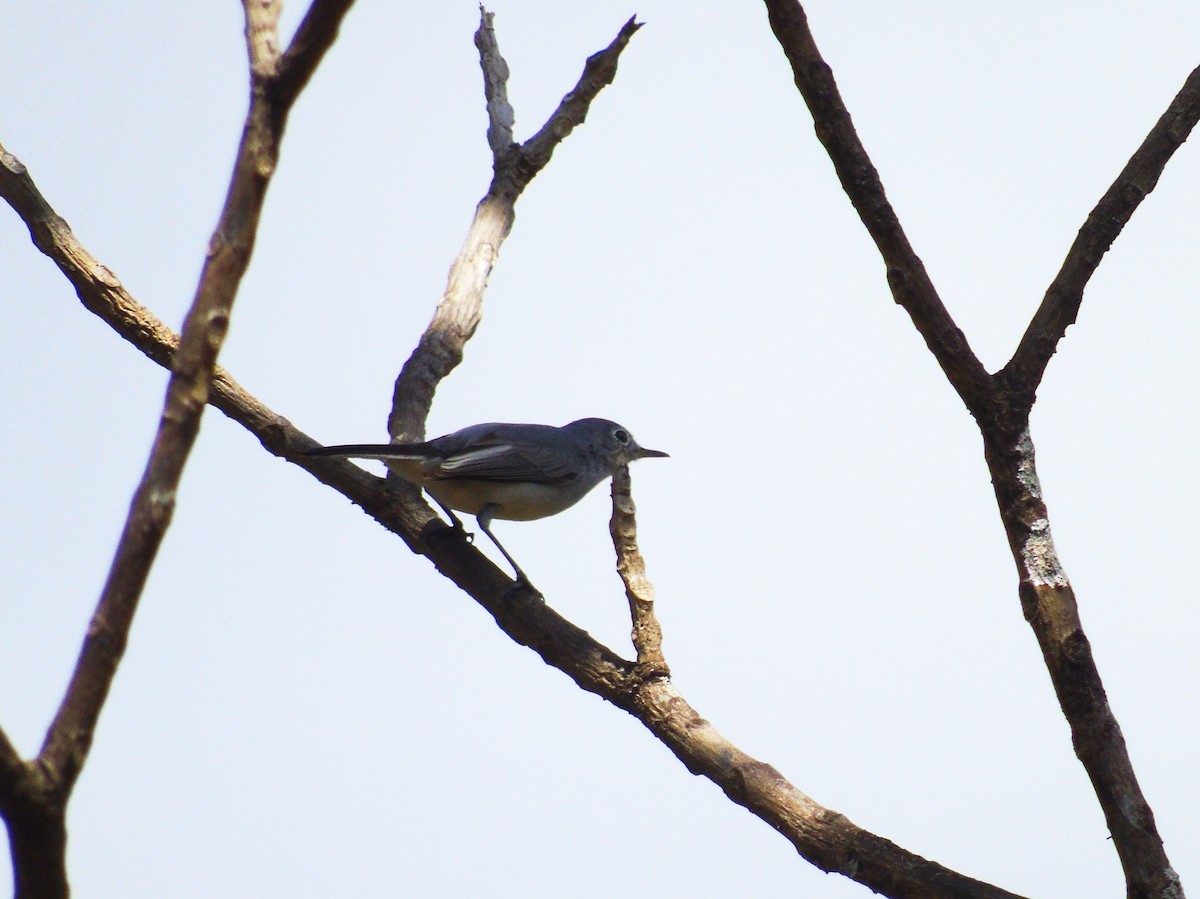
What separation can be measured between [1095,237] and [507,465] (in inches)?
124

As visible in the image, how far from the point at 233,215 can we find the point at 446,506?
11.4 feet

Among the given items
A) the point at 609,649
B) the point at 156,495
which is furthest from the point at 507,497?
the point at 156,495

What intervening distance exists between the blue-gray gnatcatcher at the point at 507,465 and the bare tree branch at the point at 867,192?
153 cm

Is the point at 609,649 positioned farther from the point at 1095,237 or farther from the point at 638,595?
A: the point at 1095,237

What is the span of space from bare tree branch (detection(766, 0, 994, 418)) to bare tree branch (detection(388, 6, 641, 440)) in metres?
2.42

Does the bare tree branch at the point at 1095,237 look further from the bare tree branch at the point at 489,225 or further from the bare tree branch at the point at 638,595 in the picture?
the bare tree branch at the point at 489,225

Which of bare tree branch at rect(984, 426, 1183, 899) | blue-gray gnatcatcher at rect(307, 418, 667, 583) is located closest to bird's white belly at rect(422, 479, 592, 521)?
blue-gray gnatcatcher at rect(307, 418, 667, 583)

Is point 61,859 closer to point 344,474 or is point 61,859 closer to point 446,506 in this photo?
point 344,474

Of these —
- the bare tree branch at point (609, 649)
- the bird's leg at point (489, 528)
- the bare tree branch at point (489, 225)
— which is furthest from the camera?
the bare tree branch at point (489, 225)

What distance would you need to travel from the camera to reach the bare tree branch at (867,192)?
3662mm

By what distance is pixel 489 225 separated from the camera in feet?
19.6

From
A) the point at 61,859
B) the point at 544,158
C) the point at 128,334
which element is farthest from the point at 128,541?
the point at 544,158

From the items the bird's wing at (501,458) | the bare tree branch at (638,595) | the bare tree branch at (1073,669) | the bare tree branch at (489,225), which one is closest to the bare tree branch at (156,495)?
the bare tree branch at (638,595)

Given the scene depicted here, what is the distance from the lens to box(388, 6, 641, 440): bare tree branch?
5.71m
